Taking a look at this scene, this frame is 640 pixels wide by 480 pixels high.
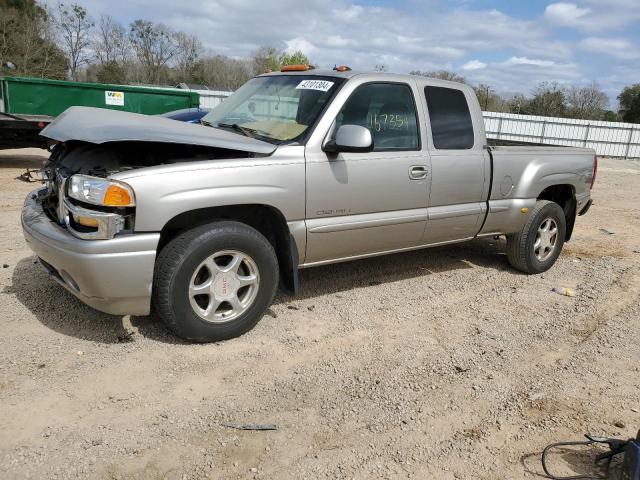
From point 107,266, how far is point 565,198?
16.3 ft

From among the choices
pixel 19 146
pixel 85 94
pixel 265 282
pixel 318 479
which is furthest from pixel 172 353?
pixel 85 94

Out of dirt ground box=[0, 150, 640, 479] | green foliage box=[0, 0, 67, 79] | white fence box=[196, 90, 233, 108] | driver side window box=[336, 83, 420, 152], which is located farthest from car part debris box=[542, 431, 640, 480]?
green foliage box=[0, 0, 67, 79]

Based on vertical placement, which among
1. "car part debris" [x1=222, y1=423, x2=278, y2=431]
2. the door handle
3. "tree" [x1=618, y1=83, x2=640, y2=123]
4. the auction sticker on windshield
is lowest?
"car part debris" [x1=222, y1=423, x2=278, y2=431]

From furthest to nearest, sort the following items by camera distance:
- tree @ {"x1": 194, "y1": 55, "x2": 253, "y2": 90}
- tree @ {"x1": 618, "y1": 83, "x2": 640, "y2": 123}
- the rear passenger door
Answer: tree @ {"x1": 194, "y1": 55, "x2": 253, "y2": 90}
tree @ {"x1": 618, "y1": 83, "x2": 640, "y2": 123}
the rear passenger door

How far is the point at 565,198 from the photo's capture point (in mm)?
6020

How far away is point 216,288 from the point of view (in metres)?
3.58

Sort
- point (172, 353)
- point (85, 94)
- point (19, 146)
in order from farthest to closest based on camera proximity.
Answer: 1. point (85, 94)
2. point (19, 146)
3. point (172, 353)

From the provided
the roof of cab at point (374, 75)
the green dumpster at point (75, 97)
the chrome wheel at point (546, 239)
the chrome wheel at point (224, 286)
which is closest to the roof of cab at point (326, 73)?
the roof of cab at point (374, 75)

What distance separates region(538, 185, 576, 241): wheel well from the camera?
5.87m

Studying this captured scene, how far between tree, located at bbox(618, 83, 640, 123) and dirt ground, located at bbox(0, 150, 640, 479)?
119ft

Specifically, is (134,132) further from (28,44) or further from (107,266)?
(28,44)

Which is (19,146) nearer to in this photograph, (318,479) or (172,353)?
(172,353)

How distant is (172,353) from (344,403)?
1.20 metres

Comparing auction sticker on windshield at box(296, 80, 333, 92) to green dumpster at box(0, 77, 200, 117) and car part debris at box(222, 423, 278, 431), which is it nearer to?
car part debris at box(222, 423, 278, 431)
